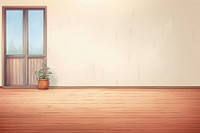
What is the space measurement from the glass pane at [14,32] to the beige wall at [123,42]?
420 millimetres

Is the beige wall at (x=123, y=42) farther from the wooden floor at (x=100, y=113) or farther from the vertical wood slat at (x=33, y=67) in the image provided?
the wooden floor at (x=100, y=113)

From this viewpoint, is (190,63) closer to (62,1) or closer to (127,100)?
(127,100)

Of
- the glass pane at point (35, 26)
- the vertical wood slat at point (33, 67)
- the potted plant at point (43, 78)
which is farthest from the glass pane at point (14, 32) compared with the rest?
the potted plant at point (43, 78)

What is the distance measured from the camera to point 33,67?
21.9 feet

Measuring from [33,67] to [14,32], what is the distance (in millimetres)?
1110

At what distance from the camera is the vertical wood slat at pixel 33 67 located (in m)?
6.65

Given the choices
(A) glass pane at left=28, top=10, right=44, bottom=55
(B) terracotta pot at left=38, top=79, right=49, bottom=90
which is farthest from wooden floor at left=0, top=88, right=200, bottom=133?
(A) glass pane at left=28, top=10, right=44, bottom=55

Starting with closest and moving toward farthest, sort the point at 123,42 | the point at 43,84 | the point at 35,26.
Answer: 1. the point at 43,84
2. the point at 123,42
3. the point at 35,26

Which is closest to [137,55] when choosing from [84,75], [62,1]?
[84,75]

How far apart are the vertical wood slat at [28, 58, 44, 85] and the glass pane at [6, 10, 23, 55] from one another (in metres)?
0.42

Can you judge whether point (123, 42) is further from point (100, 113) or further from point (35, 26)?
point (100, 113)

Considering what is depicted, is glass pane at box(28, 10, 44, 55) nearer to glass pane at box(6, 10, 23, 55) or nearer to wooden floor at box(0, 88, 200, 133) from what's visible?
glass pane at box(6, 10, 23, 55)

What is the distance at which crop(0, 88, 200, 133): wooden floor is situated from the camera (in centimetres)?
286

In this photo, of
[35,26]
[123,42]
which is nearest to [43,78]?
[35,26]
